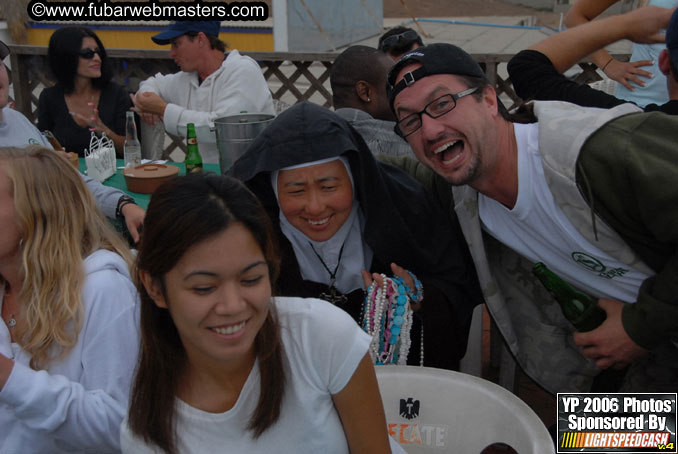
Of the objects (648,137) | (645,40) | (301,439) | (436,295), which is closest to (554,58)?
(645,40)

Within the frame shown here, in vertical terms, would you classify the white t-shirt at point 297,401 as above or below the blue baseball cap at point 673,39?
below

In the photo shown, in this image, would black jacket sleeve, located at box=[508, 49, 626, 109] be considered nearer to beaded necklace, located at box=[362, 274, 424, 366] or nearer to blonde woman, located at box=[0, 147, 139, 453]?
beaded necklace, located at box=[362, 274, 424, 366]

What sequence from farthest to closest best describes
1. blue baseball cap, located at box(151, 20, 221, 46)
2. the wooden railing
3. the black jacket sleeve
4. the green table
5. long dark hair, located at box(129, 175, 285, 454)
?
the wooden railing → blue baseball cap, located at box(151, 20, 221, 46) → the green table → the black jacket sleeve → long dark hair, located at box(129, 175, 285, 454)

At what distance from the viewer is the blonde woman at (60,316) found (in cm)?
165

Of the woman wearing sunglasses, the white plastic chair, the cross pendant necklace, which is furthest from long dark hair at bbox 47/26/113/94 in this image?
the white plastic chair

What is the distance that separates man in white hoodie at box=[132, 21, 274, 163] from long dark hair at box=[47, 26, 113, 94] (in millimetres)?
573

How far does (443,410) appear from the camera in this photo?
1884 mm

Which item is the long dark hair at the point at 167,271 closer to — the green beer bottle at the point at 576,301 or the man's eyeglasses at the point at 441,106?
the man's eyeglasses at the point at 441,106

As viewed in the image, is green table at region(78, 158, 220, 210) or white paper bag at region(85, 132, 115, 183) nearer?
green table at region(78, 158, 220, 210)

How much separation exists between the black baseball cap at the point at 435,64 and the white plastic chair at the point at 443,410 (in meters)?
0.96

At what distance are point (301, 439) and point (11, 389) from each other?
0.77m

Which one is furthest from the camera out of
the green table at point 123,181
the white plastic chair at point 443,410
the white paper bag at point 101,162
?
the white paper bag at point 101,162

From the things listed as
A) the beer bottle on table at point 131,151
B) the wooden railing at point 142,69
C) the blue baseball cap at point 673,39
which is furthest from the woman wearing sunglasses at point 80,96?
the blue baseball cap at point 673,39

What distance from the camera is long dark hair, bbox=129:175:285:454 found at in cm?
135
